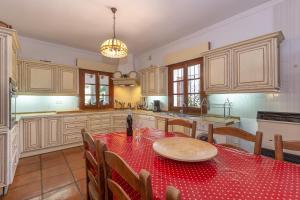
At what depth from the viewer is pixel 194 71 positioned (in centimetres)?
354

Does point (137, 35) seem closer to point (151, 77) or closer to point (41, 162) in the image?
point (151, 77)

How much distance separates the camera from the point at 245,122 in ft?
8.67

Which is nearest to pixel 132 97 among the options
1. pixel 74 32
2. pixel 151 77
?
pixel 151 77

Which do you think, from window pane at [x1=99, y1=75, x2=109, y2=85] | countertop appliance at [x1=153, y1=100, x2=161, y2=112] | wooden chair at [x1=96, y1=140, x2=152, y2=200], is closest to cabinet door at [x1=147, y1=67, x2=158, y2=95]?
countertop appliance at [x1=153, y1=100, x2=161, y2=112]

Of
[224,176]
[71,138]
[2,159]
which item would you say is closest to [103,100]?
[71,138]

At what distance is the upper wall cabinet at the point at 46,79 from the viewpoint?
3.33m

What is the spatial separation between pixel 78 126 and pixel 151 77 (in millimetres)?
2185

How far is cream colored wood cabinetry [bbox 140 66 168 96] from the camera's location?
4.08 m

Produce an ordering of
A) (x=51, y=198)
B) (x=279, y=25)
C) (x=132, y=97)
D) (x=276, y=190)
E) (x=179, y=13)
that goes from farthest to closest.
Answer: (x=132, y=97) < (x=179, y=13) < (x=279, y=25) < (x=51, y=198) < (x=276, y=190)

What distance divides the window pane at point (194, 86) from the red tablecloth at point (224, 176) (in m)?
2.33

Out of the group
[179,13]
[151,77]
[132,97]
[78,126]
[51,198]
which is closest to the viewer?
[51,198]

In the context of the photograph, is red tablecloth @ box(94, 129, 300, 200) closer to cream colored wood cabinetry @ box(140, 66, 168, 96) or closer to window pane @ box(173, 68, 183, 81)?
window pane @ box(173, 68, 183, 81)

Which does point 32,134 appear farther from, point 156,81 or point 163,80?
point 163,80

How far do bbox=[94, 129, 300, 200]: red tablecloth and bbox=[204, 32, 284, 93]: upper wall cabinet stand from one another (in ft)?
4.72
